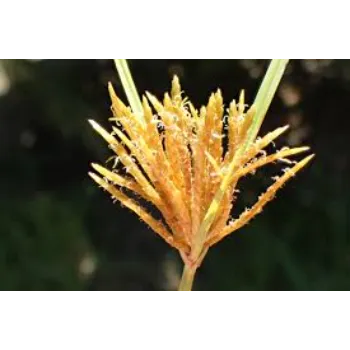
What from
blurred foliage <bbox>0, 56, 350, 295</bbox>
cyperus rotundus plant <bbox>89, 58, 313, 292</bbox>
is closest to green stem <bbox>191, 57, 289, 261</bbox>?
cyperus rotundus plant <bbox>89, 58, 313, 292</bbox>

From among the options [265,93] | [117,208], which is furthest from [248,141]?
[117,208]

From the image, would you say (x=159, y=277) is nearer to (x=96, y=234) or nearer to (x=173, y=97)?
(x=96, y=234)

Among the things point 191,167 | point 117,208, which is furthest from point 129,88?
point 117,208

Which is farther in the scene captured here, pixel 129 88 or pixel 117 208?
pixel 117 208

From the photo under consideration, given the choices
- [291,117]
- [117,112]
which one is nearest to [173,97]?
[117,112]

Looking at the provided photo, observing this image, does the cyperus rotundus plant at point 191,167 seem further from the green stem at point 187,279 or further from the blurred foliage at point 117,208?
the blurred foliage at point 117,208

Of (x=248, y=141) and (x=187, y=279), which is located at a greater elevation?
(x=248, y=141)

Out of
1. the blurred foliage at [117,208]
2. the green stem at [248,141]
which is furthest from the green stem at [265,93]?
the blurred foliage at [117,208]

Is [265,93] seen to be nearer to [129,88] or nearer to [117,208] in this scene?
[129,88]
